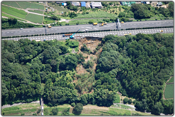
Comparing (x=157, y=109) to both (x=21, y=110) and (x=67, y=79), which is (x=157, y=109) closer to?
(x=67, y=79)

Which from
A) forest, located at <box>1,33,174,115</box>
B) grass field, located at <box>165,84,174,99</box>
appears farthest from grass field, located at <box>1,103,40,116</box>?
grass field, located at <box>165,84,174,99</box>

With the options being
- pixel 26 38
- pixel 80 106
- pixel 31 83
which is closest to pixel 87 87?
pixel 80 106

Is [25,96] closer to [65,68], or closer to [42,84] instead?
[42,84]

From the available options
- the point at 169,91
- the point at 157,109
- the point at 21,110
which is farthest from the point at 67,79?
the point at 169,91

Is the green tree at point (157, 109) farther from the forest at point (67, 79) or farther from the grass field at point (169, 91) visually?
the grass field at point (169, 91)

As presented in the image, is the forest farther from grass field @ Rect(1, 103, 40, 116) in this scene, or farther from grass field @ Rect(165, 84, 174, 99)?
grass field @ Rect(165, 84, 174, 99)

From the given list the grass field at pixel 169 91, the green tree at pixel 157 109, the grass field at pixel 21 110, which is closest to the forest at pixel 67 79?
the green tree at pixel 157 109
